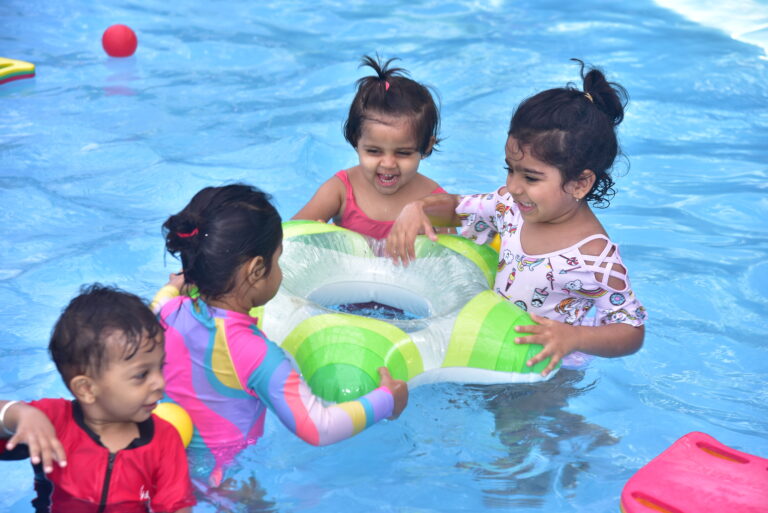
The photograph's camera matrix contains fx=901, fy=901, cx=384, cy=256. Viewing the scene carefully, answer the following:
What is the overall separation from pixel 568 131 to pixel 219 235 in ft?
4.06

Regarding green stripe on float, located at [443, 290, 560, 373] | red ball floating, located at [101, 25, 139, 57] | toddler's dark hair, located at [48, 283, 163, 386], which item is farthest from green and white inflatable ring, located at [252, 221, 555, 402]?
red ball floating, located at [101, 25, 139, 57]

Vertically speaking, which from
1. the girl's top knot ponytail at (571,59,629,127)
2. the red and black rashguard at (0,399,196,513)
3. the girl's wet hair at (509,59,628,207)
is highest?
the girl's top knot ponytail at (571,59,629,127)

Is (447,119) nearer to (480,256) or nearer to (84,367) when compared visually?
(480,256)

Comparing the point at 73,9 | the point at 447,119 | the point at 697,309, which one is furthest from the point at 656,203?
the point at 73,9

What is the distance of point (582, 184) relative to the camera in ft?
9.91

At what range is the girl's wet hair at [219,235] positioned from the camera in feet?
7.70

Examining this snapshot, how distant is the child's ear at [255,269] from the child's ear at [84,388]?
0.53 metres

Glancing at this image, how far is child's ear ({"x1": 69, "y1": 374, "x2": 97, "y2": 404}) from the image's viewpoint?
204 cm

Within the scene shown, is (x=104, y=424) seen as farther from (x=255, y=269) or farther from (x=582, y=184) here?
(x=582, y=184)

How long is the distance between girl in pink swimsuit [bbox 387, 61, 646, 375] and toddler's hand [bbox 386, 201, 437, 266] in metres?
0.34

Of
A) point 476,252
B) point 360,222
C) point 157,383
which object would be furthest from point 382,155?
point 157,383

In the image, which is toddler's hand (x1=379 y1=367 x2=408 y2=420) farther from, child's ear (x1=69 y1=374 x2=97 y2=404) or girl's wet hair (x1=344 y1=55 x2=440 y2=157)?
girl's wet hair (x1=344 y1=55 x2=440 y2=157)

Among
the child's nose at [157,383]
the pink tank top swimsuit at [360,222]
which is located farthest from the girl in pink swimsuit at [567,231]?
the child's nose at [157,383]

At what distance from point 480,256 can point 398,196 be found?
0.52 m
